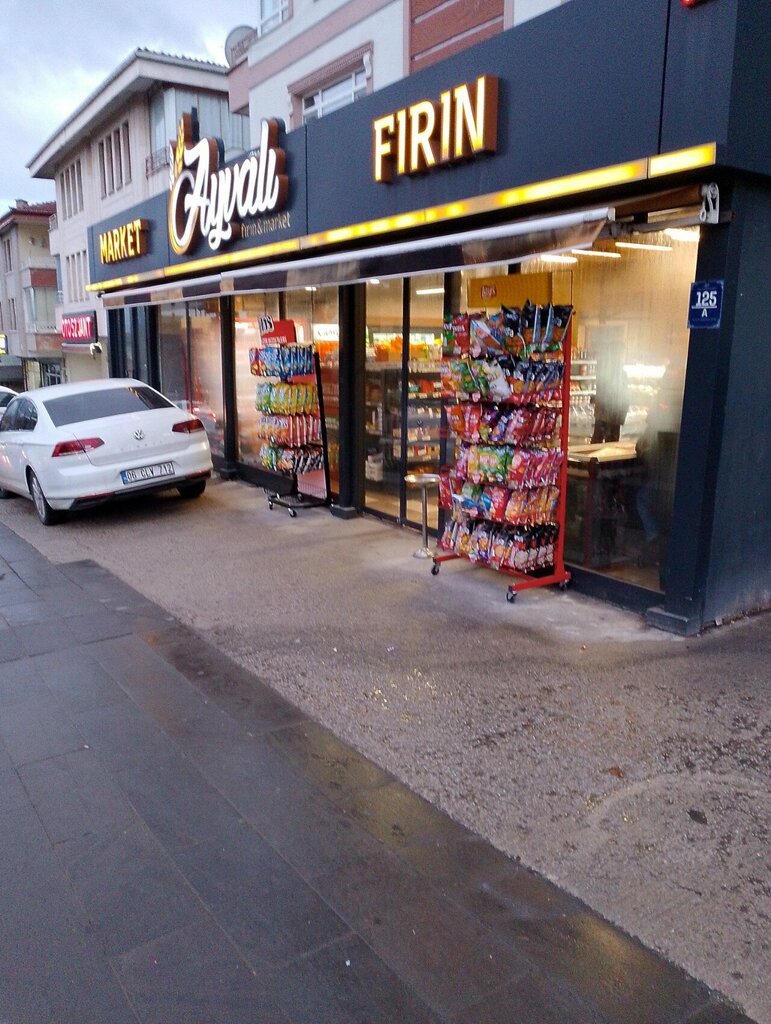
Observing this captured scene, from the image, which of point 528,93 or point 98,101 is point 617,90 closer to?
point 528,93

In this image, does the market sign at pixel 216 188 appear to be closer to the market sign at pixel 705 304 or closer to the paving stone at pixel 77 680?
the market sign at pixel 705 304

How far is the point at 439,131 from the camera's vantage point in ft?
21.8

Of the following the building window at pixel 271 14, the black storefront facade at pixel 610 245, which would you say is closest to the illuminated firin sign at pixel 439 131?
the black storefront facade at pixel 610 245

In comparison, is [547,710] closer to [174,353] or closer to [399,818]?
[399,818]

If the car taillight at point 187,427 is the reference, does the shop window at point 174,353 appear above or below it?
above

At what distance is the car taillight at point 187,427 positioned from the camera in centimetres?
934

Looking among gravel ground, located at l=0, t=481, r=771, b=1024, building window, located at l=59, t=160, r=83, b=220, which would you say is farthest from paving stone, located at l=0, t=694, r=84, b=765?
building window, located at l=59, t=160, r=83, b=220

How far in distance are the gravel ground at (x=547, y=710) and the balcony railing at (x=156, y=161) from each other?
51.9 ft

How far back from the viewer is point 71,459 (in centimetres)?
865

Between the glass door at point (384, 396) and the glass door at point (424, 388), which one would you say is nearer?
the glass door at point (424, 388)

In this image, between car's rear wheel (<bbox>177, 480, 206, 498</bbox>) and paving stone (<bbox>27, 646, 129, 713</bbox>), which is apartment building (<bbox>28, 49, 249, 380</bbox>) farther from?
paving stone (<bbox>27, 646, 129, 713</bbox>)

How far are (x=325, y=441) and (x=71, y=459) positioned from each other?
2.81 meters

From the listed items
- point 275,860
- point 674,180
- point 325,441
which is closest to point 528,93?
point 674,180

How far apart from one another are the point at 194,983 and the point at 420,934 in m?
0.77
